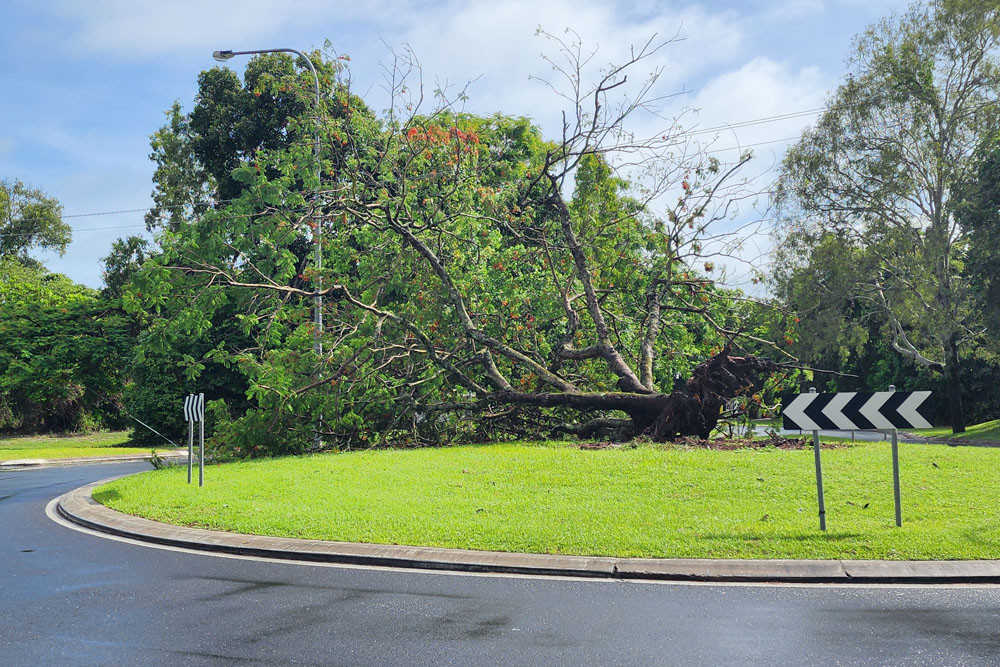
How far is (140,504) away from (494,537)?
20.0ft

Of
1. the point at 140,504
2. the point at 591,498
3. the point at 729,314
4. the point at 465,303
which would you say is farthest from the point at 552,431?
the point at 140,504

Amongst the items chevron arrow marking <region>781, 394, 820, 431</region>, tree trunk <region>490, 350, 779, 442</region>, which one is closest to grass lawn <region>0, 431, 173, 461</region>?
tree trunk <region>490, 350, 779, 442</region>

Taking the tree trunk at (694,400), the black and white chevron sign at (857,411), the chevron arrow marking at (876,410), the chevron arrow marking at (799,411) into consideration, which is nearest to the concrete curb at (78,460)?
the tree trunk at (694,400)

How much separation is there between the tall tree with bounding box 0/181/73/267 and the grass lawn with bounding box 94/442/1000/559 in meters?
49.9

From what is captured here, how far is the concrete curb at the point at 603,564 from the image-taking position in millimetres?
7148

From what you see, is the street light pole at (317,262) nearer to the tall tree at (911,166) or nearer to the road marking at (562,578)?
the road marking at (562,578)

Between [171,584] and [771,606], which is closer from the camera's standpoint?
[771,606]

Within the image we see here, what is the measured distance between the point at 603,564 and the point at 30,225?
60209mm

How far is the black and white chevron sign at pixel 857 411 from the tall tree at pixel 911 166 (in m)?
30.8

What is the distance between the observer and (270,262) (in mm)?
20203

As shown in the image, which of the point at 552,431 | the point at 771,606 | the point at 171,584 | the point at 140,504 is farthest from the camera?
the point at 552,431

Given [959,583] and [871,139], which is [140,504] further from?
[871,139]

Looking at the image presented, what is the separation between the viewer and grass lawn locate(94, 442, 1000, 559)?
8227 millimetres

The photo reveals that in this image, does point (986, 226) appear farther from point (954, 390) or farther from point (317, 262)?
point (317, 262)
